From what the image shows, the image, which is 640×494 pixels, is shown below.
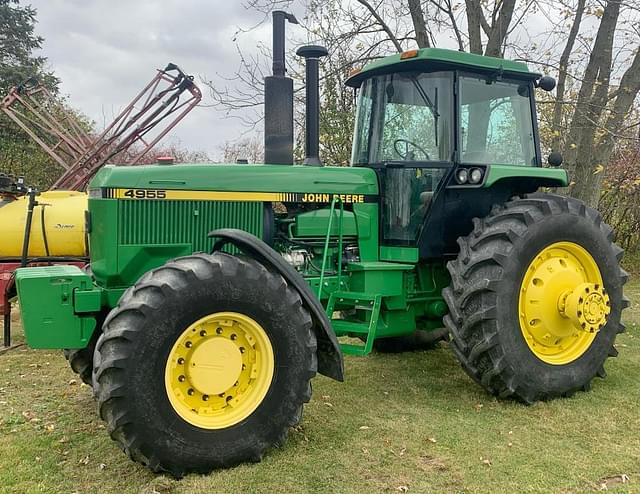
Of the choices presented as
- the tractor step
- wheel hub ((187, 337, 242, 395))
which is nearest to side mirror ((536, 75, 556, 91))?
the tractor step

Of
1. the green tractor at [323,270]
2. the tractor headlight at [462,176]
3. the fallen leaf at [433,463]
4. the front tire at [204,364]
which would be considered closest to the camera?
the front tire at [204,364]

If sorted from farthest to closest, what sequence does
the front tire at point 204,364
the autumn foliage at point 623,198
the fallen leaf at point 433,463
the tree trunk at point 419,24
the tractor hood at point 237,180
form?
the autumn foliage at point 623,198 < the tree trunk at point 419,24 < the tractor hood at point 237,180 < the fallen leaf at point 433,463 < the front tire at point 204,364

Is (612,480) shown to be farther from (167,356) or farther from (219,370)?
(167,356)

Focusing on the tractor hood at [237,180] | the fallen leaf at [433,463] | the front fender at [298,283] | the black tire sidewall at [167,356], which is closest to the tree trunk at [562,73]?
the tractor hood at [237,180]

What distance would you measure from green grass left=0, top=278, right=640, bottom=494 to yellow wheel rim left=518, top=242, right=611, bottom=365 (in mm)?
402

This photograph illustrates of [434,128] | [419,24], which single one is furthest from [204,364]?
[419,24]

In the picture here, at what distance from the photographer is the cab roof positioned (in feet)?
15.3

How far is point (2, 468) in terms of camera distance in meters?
3.51

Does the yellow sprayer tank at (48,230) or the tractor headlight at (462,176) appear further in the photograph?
the yellow sprayer tank at (48,230)

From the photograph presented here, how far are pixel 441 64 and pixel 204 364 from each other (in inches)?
111

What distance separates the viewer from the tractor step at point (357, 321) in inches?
177

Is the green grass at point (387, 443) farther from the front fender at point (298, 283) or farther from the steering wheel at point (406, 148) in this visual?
the steering wheel at point (406, 148)

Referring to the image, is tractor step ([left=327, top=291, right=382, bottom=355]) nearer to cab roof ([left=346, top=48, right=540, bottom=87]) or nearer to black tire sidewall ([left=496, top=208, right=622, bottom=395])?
black tire sidewall ([left=496, top=208, right=622, bottom=395])

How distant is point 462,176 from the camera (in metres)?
4.74
